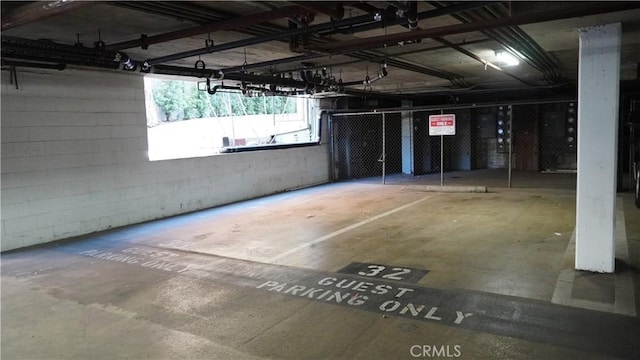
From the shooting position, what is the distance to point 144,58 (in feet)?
22.0

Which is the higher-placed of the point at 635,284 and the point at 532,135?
the point at 532,135

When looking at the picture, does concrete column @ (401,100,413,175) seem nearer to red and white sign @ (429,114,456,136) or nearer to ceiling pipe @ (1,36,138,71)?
red and white sign @ (429,114,456,136)

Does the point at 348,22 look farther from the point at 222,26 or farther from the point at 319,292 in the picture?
the point at 319,292

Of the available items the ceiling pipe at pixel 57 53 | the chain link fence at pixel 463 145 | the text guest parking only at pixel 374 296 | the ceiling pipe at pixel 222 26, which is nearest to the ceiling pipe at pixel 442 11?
the ceiling pipe at pixel 222 26

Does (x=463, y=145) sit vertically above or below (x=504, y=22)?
below

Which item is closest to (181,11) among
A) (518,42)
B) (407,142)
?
(518,42)

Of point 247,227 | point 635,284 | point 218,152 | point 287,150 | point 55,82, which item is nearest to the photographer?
point 635,284

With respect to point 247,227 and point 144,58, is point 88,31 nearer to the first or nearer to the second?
point 144,58

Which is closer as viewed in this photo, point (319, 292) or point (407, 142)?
point (319, 292)

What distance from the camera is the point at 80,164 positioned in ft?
20.7

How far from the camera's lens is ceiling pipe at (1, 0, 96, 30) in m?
3.08

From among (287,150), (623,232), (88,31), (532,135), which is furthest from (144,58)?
(532,135)

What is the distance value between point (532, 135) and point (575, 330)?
39.1 ft

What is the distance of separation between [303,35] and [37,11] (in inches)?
88.1
